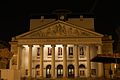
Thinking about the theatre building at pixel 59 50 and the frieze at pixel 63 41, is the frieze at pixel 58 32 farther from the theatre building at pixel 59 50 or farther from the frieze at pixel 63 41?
the frieze at pixel 63 41

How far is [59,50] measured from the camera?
74.8 meters

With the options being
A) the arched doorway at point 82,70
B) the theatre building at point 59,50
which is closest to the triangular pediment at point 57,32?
the theatre building at point 59,50

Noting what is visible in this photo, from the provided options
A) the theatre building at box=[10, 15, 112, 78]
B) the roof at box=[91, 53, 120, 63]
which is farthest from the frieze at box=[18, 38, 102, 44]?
the roof at box=[91, 53, 120, 63]

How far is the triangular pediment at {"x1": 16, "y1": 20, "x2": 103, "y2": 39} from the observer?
70.2m

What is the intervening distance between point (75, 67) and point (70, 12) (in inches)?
854


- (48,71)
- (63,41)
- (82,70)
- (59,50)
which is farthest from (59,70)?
(63,41)

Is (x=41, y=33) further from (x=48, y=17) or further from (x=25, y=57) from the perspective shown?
(x=48, y=17)

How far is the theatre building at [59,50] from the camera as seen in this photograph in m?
69.6

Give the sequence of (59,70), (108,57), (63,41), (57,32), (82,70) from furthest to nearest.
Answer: (59,70)
(82,70)
(57,32)
(63,41)
(108,57)

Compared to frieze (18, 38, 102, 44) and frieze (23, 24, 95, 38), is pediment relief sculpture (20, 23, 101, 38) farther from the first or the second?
frieze (18, 38, 102, 44)

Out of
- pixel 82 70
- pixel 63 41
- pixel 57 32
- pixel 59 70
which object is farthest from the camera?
pixel 59 70

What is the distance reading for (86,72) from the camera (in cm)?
7300

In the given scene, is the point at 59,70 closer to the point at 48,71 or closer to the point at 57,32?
the point at 48,71

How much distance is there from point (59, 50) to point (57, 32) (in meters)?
6.03
